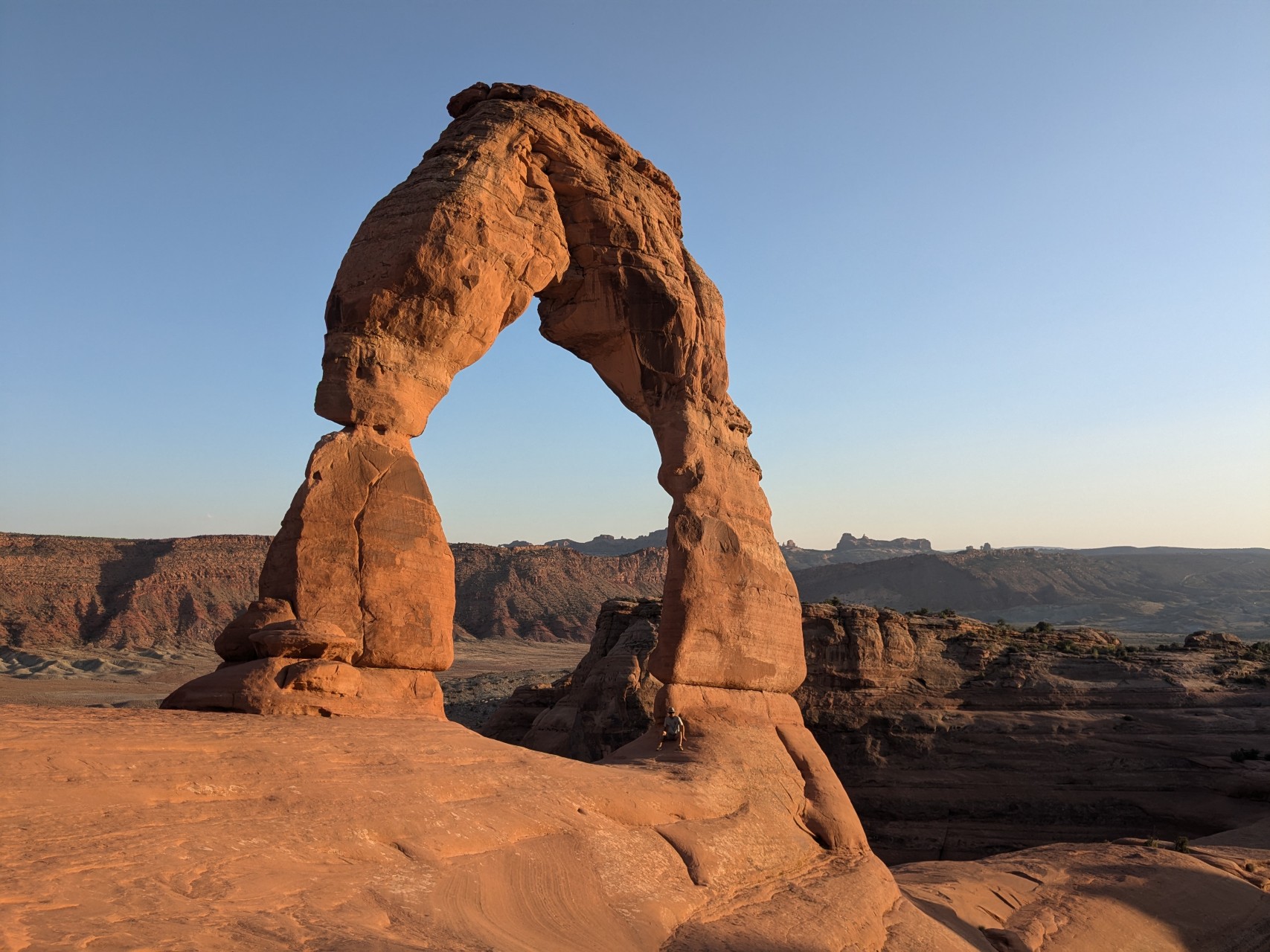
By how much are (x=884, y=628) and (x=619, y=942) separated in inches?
793

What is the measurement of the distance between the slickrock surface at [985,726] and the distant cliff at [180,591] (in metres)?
39.4

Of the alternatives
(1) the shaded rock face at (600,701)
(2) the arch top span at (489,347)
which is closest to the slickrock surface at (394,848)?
(2) the arch top span at (489,347)

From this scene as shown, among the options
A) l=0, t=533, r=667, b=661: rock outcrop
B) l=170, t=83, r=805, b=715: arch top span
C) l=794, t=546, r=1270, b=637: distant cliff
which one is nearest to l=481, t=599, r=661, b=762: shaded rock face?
l=170, t=83, r=805, b=715: arch top span

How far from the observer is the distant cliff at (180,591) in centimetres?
5331

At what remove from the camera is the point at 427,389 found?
9.83 metres

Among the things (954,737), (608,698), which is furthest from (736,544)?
(954,737)

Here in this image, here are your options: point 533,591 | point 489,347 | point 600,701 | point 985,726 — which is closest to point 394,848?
point 489,347

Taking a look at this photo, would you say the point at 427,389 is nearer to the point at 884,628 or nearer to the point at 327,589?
the point at 327,589

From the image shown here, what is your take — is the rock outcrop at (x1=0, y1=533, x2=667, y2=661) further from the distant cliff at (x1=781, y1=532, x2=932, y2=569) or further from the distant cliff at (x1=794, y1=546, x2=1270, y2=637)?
the distant cliff at (x1=781, y1=532, x2=932, y2=569)

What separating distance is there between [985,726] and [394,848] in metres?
20.7

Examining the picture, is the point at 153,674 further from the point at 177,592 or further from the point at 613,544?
the point at 613,544

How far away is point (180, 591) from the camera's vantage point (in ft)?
193

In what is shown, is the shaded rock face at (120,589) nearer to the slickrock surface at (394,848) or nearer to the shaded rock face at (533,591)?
the shaded rock face at (533,591)

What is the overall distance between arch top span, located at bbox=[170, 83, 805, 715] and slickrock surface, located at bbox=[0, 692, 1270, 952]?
1460 millimetres
